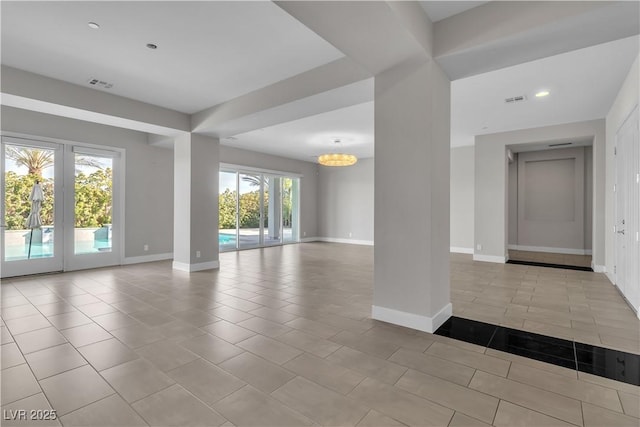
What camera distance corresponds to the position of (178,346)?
263cm

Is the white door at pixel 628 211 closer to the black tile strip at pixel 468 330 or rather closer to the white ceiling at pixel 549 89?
the white ceiling at pixel 549 89

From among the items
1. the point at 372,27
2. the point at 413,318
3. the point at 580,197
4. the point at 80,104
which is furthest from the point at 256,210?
the point at 580,197

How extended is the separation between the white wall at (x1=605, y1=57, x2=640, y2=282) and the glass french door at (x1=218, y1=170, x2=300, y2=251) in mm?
7819

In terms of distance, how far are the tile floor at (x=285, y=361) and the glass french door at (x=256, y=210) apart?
440cm

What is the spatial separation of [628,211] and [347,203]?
25.0 ft

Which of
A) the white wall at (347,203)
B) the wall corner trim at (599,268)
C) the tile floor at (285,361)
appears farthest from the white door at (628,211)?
the white wall at (347,203)

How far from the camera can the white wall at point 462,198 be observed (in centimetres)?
835

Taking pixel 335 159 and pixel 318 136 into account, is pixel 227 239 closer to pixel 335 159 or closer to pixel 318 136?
pixel 335 159

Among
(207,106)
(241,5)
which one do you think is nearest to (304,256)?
(207,106)

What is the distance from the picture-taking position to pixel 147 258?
6.96m

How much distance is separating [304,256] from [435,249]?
5113 millimetres

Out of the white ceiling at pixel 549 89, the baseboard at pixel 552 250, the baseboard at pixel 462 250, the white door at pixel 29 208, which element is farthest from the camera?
the baseboard at pixel 462 250

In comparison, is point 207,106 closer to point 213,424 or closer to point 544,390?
point 213,424

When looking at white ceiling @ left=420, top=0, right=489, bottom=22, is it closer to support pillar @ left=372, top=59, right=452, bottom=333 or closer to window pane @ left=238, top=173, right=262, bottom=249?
support pillar @ left=372, top=59, right=452, bottom=333
